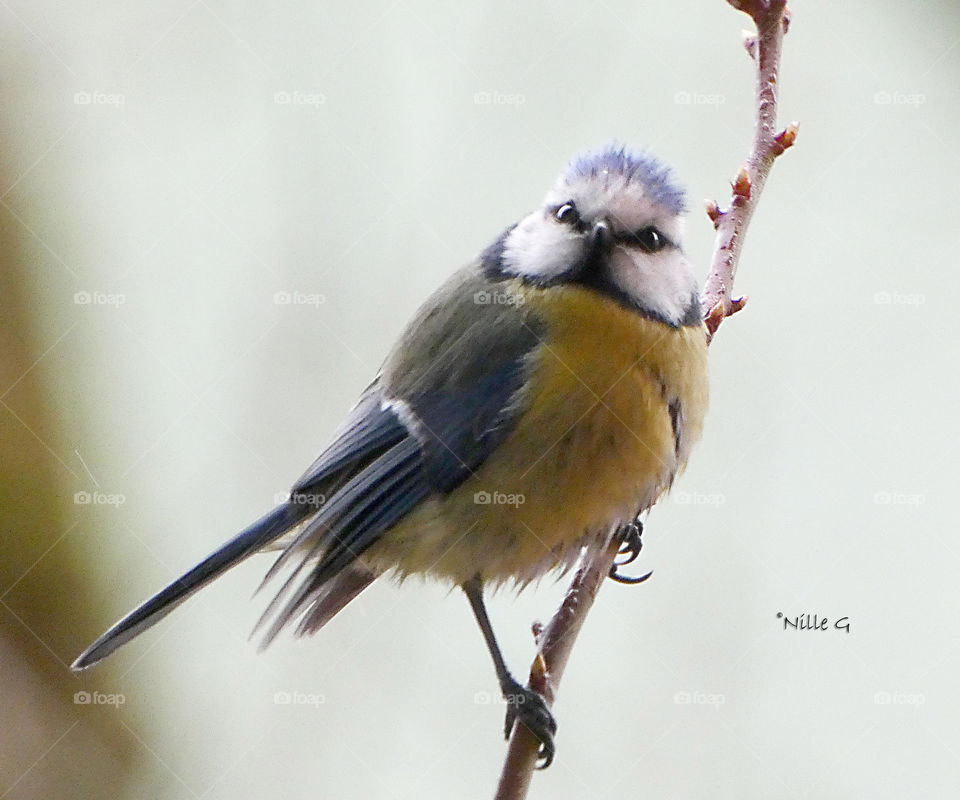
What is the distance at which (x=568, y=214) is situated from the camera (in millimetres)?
1992

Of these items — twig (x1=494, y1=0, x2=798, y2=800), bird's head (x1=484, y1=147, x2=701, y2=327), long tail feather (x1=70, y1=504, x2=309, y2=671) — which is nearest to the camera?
twig (x1=494, y1=0, x2=798, y2=800)

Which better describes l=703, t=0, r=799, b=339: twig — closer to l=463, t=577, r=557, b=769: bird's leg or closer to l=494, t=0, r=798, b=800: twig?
l=494, t=0, r=798, b=800: twig

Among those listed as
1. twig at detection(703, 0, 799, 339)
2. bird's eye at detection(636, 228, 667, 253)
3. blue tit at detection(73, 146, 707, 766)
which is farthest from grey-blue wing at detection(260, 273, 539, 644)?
twig at detection(703, 0, 799, 339)

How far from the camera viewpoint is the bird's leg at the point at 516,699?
167 cm

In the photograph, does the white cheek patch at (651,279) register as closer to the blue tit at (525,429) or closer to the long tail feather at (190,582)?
the blue tit at (525,429)

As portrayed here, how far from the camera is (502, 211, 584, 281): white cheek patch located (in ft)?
6.64

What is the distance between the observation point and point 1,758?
5.62 feet

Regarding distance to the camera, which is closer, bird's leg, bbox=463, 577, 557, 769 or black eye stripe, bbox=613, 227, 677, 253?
bird's leg, bbox=463, 577, 557, 769

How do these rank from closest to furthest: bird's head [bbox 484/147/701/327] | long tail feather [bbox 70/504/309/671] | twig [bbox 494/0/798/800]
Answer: twig [bbox 494/0/798/800], long tail feather [bbox 70/504/309/671], bird's head [bbox 484/147/701/327]

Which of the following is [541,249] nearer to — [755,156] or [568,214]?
[568,214]

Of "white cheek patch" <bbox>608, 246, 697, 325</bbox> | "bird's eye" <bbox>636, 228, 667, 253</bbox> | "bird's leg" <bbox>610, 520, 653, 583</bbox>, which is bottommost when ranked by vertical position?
"bird's leg" <bbox>610, 520, 653, 583</bbox>

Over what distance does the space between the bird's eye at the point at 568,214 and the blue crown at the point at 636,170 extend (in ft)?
0.18

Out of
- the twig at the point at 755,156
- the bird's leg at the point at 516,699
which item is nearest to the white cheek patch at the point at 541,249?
the twig at the point at 755,156

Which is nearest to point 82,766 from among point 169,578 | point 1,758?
point 1,758
